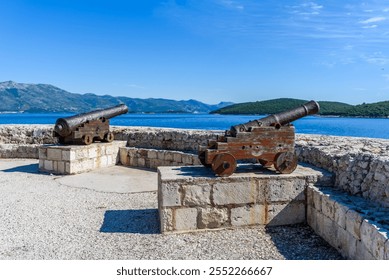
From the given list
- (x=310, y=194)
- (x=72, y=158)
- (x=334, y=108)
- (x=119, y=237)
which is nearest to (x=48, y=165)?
(x=72, y=158)

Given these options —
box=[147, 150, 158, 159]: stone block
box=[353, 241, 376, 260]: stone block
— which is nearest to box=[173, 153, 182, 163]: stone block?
box=[147, 150, 158, 159]: stone block

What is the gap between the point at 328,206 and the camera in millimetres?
4711

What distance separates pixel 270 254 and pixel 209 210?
1.15m

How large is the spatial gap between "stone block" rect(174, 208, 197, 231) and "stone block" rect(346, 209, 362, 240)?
2036 millimetres

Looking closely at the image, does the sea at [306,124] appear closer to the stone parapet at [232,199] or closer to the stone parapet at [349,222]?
the stone parapet at [232,199]

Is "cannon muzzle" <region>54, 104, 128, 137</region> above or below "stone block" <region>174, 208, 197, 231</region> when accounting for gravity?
above

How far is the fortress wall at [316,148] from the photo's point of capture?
182 inches

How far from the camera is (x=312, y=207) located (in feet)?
17.1

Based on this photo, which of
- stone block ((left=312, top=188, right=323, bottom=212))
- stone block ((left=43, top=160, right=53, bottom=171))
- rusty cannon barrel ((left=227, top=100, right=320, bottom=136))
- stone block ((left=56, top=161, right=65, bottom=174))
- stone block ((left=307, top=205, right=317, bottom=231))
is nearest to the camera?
stone block ((left=312, top=188, right=323, bottom=212))

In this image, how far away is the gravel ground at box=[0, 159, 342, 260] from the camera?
444 cm

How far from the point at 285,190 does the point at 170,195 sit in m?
1.66

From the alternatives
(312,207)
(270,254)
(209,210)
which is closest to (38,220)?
(209,210)

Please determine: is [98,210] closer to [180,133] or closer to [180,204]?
[180,204]

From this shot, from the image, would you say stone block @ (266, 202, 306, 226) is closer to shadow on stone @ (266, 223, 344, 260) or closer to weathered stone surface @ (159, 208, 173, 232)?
shadow on stone @ (266, 223, 344, 260)
